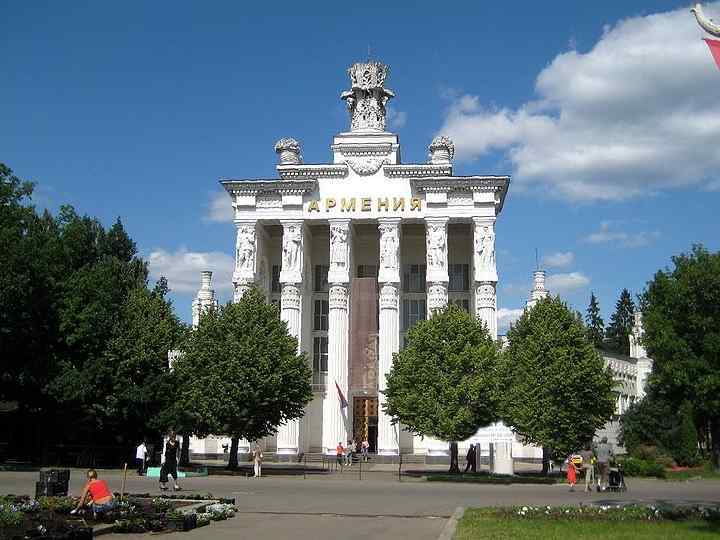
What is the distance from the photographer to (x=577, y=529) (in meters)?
17.3

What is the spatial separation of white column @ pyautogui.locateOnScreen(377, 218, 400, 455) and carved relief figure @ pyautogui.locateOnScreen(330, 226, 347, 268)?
2859 millimetres

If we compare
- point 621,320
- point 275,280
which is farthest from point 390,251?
point 621,320

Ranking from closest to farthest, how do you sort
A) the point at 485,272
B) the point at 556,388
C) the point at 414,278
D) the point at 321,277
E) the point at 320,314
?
1. the point at 556,388
2. the point at 485,272
3. the point at 320,314
4. the point at 414,278
5. the point at 321,277

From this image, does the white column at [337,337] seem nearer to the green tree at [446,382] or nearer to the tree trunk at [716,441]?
the green tree at [446,382]

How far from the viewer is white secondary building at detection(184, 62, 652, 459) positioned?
6062 cm

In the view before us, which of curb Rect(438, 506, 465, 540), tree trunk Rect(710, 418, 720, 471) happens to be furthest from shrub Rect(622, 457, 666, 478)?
curb Rect(438, 506, 465, 540)

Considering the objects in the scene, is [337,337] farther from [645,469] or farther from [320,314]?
[645,469]

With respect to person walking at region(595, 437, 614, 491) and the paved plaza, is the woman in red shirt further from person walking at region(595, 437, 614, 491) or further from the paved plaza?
person walking at region(595, 437, 614, 491)

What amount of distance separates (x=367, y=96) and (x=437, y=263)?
54.1 feet

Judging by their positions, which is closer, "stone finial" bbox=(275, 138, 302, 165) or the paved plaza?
the paved plaza

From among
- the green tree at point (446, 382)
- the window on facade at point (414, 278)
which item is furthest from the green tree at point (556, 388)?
the window on facade at point (414, 278)

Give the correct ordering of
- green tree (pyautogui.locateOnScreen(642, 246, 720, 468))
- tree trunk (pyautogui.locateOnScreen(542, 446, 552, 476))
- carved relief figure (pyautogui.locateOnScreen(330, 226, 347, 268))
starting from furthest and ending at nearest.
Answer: carved relief figure (pyautogui.locateOnScreen(330, 226, 347, 268)) → green tree (pyautogui.locateOnScreen(642, 246, 720, 468)) → tree trunk (pyautogui.locateOnScreen(542, 446, 552, 476))

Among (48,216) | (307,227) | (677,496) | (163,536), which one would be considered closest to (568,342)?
(677,496)

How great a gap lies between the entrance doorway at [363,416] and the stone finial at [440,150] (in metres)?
19.5
